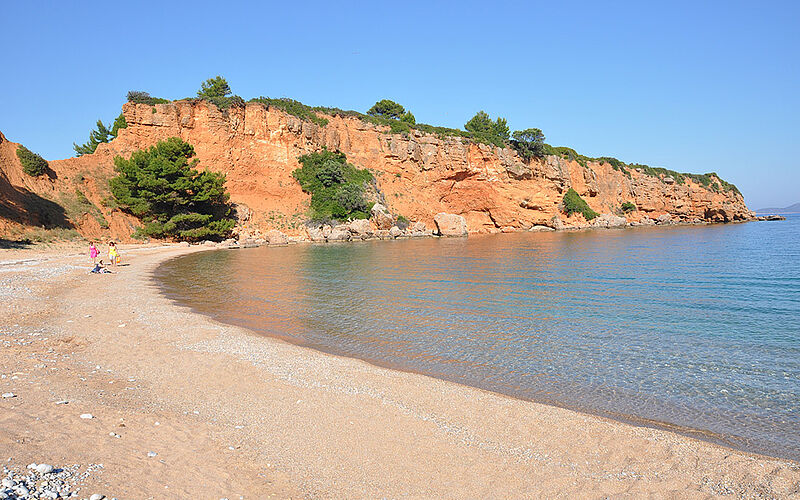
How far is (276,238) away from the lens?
128 feet

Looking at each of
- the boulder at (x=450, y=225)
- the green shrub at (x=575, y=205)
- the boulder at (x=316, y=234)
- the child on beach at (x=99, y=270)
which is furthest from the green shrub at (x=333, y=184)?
the green shrub at (x=575, y=205)

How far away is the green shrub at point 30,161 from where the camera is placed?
33.1 metres

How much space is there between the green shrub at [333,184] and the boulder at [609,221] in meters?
31.5

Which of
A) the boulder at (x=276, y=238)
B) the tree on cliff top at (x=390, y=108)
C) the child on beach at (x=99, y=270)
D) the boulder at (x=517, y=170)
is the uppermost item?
the tree on cliff top at (x=390, y=108)

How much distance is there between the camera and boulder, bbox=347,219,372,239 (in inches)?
1665

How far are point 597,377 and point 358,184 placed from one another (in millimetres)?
40343

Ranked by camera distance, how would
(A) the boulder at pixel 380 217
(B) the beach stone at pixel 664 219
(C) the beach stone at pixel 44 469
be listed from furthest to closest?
1. (B) the beach stone at pixel 664 219
2. (A) the boulder at pixel 380 217
3. (C) the beach stone at pixel 44 469

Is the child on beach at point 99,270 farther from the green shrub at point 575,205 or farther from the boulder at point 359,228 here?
the green shrub at point 575,205

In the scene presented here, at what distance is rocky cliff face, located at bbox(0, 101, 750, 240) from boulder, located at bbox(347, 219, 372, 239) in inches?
207

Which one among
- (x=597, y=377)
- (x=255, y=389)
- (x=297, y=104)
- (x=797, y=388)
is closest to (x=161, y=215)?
(x=297, y=104)

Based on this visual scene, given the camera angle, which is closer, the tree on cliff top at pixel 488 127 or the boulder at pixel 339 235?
the boulder at pixel 339 235

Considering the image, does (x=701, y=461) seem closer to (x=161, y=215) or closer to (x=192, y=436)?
(x=192, y=436)

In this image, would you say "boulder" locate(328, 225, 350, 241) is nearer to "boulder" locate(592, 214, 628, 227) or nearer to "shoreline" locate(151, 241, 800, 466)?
"shoreline" locate(151, 241, 800, 466)

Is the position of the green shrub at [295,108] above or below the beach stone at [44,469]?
above
